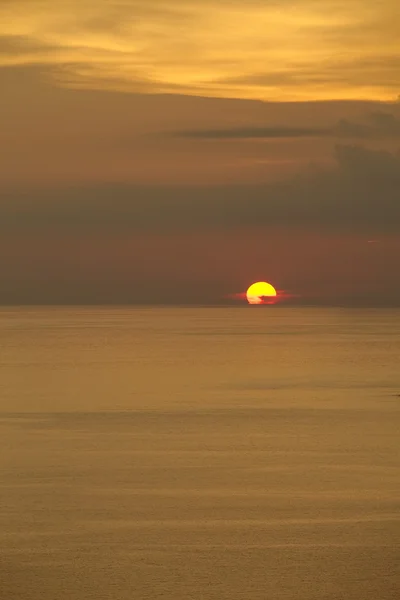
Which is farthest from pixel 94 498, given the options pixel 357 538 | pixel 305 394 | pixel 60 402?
pixel 305 394

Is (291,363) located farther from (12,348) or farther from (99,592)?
(99,592)

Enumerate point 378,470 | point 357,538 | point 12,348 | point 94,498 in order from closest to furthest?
point 357,538
point 94,498
point 378,470
point 12,348

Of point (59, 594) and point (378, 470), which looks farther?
point (378, 470)

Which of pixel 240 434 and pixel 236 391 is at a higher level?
pixel 236 391

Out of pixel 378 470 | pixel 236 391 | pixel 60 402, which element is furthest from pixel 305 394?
pixel 378 470

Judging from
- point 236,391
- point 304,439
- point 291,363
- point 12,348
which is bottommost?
point 304,439

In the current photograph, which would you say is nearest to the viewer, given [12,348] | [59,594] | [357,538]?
[59,594]

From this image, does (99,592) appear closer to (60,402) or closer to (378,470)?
(378,470)
